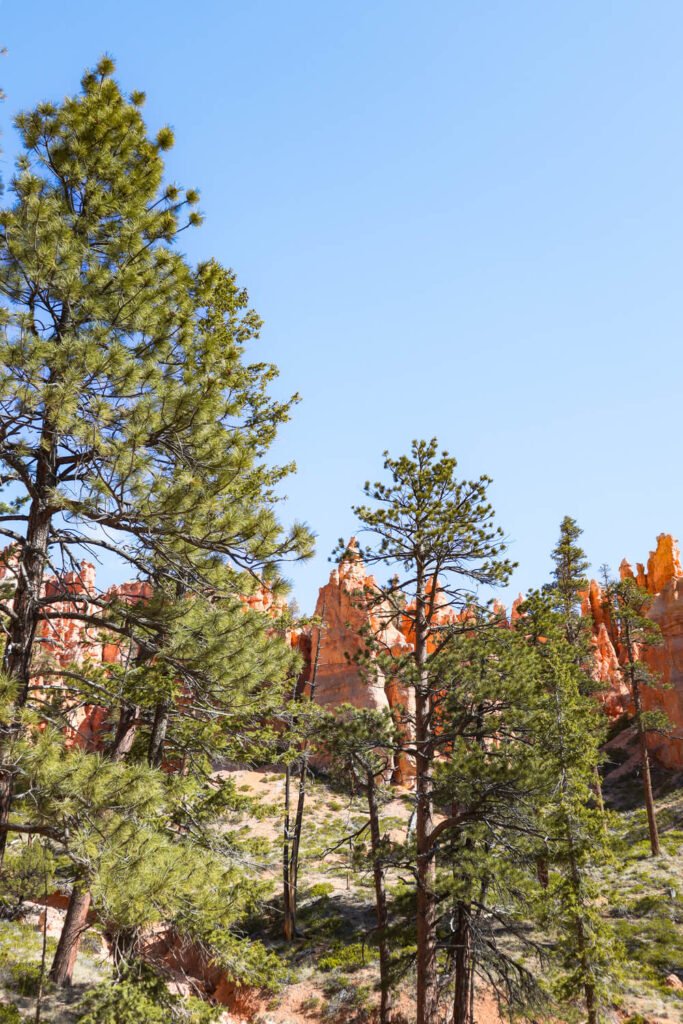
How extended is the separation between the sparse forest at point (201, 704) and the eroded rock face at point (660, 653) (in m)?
17.6

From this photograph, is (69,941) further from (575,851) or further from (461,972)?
(575,851)

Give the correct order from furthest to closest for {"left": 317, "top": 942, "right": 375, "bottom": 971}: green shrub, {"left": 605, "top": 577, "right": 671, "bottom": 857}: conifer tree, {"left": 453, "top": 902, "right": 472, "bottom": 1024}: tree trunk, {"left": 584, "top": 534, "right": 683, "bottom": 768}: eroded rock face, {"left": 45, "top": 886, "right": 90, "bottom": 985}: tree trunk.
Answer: {"left": 584, "top": 534, "right": 683, "bottom": 768}: eroded rock face → {"left": 605, "top": 577, "right": 671, "bottom": 857}: conifer tree → {"left": 317, "top": 942, "right": 375, "bottom": 971}: green shrub → {"left": 453, "top": 902, "right": 472, "bottom": 1024}: tree trunk → {"left": 45, "top": 886, "right": 90, "bottom": 985}: tree trunk

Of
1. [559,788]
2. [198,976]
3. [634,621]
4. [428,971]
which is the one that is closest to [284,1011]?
[198,976]

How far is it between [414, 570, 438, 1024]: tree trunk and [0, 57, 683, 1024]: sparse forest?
0.08m

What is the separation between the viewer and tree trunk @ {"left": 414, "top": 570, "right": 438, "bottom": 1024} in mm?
12258

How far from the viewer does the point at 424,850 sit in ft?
42.4

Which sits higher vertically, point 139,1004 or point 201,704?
point 201,704

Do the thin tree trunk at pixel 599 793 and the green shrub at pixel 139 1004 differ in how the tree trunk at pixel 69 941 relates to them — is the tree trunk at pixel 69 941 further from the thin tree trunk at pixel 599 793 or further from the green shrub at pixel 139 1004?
the thin tree trunk at pixel 599 793

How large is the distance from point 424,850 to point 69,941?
8036 mm

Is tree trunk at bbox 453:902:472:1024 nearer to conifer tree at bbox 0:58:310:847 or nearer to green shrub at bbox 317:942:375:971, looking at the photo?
green shrub at bbox 317:942:375:971

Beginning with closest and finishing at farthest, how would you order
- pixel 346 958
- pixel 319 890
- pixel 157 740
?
pixel 157 740
pixel 346 958
pixel 319 890

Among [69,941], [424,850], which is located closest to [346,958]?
[69,941]

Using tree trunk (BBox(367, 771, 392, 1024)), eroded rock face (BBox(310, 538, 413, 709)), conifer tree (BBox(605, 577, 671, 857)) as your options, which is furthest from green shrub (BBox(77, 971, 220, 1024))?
eroded rock face (BBox(310, 538, 413, 709))

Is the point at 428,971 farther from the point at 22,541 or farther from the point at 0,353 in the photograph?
the point at 0,353
